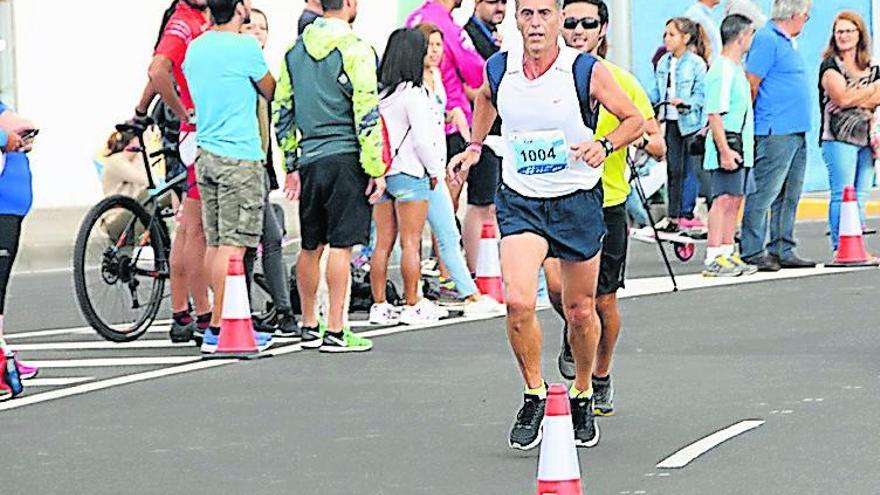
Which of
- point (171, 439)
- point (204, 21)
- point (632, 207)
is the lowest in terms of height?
point (632, 207)

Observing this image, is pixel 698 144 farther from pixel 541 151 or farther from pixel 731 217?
pixel 541 151

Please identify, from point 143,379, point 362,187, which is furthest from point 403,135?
point 143,379

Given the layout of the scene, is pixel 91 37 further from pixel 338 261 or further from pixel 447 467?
pixel 447 467

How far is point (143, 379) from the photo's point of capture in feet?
36.7

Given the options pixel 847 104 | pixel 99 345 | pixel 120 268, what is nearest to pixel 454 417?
pixel 120 268

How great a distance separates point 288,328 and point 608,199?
157 inches

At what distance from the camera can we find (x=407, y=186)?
520 inches

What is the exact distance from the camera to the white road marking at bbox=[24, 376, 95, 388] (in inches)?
439

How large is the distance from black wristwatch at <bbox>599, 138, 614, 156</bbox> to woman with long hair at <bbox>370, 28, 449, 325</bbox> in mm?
4529

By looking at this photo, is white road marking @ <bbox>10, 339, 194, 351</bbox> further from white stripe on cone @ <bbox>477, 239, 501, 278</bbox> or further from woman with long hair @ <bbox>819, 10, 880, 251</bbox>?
woman with long hair @ <bbox>819, 10, 880, 251</bbox>

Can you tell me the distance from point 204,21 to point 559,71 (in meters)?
4.38

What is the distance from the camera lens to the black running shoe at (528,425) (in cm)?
854

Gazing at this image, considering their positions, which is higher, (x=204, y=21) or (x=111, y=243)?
(x=204, y=21)

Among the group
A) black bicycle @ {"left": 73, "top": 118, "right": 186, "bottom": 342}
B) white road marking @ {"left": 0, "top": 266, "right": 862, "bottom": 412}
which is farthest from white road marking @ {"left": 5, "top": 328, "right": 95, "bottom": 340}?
black bicycle @ {"left": 73, "top": 118, "right": 186, "bottom": 342}
